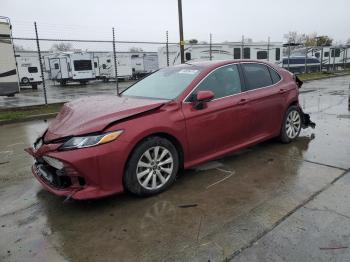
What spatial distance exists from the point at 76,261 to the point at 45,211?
3.69 ft

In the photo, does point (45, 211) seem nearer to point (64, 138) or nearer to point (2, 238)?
point (2, 238)

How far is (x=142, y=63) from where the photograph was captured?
34.5 meters

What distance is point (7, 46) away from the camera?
13.1m

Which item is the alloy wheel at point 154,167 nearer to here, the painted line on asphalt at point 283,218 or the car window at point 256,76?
the painted line on asphalt at point 283,218

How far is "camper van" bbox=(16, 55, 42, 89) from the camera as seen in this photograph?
87.1ft

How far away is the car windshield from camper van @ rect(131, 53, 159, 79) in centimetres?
2937

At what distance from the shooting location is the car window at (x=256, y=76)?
5074mm

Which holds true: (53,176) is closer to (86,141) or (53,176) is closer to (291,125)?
(86,141)

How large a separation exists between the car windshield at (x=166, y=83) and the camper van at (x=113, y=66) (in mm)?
27560

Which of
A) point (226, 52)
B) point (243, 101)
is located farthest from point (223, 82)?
point (226, 52)

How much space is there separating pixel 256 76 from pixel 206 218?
2801 mm

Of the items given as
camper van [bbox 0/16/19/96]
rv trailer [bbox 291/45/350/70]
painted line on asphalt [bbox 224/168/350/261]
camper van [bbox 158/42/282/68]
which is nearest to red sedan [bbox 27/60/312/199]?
painted line on asphalt [bbox 224/168/350/261]

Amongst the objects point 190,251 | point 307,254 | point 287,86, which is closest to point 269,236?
point 307,254

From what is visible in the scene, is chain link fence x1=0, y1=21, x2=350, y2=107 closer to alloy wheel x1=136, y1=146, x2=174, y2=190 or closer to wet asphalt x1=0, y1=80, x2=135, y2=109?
wet asphalt x1=0, y1=80, x2=135, y2=109
